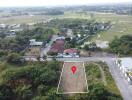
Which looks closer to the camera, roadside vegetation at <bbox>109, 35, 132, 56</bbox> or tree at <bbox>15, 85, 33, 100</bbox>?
tree at <bbox>15, 85, 33, 100</bbox>

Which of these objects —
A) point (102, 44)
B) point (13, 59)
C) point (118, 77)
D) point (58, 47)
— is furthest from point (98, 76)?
point (102, 44)

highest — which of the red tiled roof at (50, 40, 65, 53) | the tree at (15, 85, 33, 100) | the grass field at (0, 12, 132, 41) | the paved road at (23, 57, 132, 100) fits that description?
the tree at (15, 85, 33, 100)

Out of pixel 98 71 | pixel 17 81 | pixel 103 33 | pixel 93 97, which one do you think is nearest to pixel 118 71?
pixel 98 71

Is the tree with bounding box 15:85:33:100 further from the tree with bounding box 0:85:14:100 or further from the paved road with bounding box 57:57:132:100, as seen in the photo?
the paved road with bounding box 57:57:132:100

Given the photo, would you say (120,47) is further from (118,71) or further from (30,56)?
(30,56)

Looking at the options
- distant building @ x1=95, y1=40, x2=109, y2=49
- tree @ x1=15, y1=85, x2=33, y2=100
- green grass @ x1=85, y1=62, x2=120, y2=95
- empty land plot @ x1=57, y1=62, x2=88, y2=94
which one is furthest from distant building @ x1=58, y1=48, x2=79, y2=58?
tree @ x1=15, y1=85, x2=33, y2=100

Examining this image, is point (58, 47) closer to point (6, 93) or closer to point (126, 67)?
point (126, 67)

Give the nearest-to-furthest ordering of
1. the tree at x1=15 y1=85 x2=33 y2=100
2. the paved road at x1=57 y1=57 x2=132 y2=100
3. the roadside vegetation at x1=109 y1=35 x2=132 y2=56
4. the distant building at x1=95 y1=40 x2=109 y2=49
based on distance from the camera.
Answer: the tree at x1=15 y1=85 x2=33 y2=100 → the paved road at x1=57 y1=57 x2=132 y2=100 → the roadside vegetation at x1=109 y1=35 x2=132 y2=56 → the distant building at x1=95 y1=40 x2=109 y2=49

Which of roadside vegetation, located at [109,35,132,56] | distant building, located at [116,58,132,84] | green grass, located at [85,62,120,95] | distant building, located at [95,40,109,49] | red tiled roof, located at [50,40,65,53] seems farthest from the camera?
distant building, located at [95,40,109,49]
